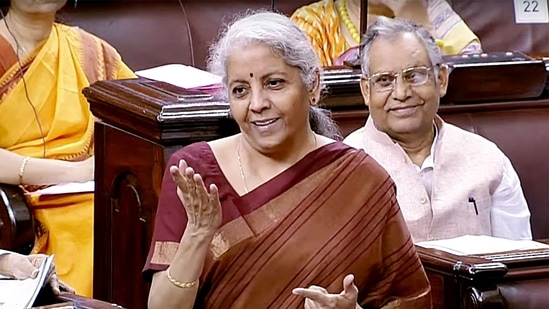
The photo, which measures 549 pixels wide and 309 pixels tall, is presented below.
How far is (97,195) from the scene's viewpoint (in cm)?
261

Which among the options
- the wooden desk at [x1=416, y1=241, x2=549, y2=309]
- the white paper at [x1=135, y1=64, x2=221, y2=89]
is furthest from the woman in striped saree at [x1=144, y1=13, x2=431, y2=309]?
the white paper at [x1=135, y1=64, x2=221, y2=89]

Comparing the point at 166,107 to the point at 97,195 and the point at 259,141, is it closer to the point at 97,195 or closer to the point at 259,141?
the point at 259,141

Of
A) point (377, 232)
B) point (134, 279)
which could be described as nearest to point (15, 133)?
point (134, 279)

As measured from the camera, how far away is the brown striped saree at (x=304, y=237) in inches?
78.4

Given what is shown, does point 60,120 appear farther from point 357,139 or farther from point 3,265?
point 3,265

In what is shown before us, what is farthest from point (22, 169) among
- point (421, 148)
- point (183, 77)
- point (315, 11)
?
point (315, 11)

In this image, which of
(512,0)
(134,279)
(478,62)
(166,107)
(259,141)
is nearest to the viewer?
(259,141)

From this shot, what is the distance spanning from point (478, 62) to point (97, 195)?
1.07 m

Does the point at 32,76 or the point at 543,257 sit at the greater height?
the point at 32,76

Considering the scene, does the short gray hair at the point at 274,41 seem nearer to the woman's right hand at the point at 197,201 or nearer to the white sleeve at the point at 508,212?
the woman's right hand at the point at 197,201

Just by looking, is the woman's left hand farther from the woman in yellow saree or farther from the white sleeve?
the woman in yellow saree

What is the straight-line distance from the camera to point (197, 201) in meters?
1.86

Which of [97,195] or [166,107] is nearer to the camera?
[166,107]

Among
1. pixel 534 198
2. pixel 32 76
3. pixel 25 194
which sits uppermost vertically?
pixel 32 76
